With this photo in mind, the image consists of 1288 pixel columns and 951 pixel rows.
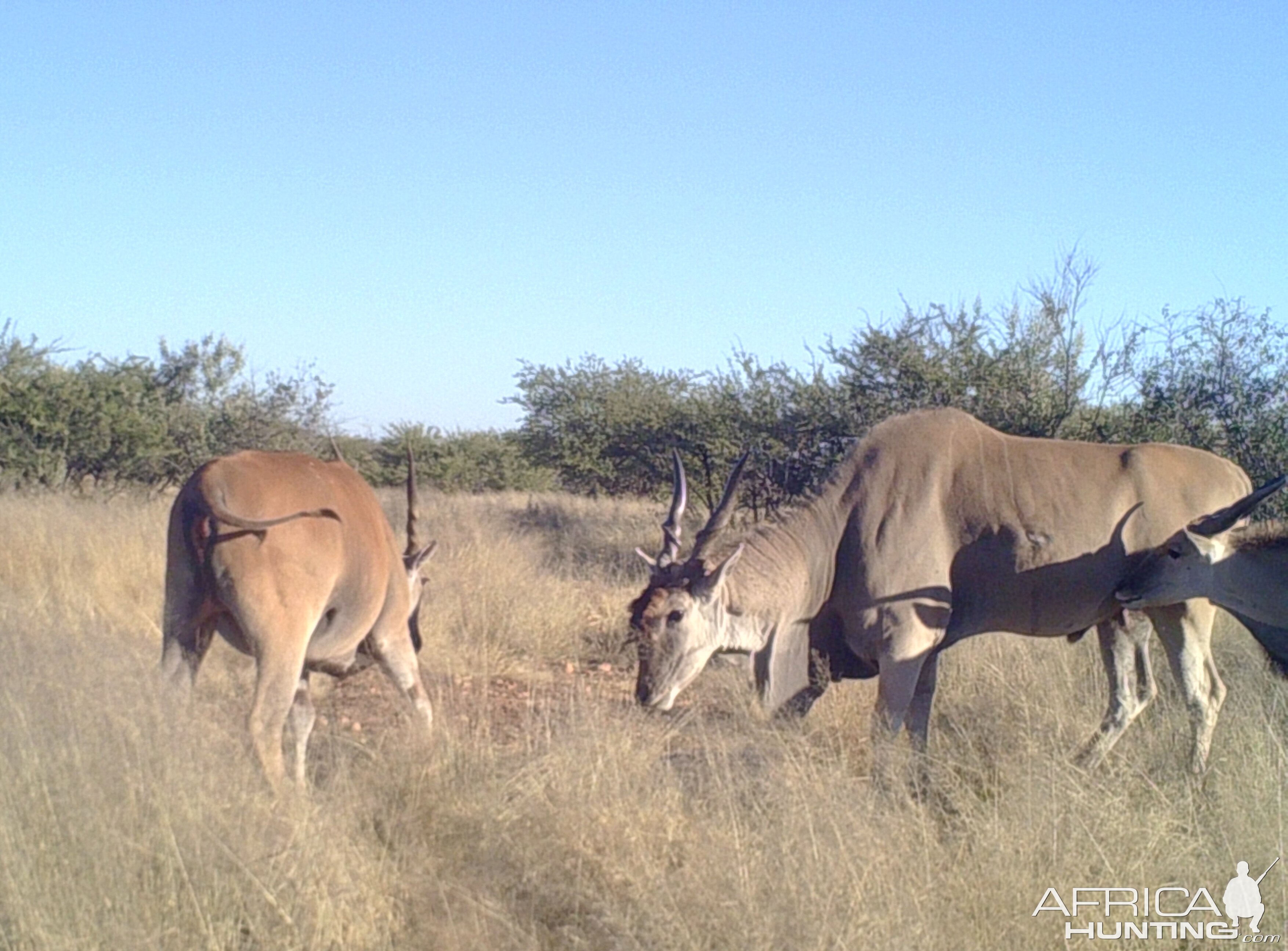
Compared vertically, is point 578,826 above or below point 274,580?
below

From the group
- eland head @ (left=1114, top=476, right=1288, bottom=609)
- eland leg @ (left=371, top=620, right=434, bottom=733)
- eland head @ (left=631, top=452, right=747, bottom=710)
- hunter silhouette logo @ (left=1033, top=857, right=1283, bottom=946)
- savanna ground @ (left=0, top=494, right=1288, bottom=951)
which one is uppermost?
eland head @ (left=1114, top=476, right=1288, bottom=609)

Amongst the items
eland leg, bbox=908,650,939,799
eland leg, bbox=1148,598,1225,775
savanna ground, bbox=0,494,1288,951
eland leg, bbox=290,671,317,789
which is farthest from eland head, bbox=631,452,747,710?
eland leg, bbox=1148,598,1225,775

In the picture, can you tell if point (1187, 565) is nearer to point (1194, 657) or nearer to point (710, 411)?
point (1194, 657)

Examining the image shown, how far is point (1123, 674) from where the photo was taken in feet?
23.0

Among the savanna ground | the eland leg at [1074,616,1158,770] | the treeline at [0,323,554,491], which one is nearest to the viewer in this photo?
the savanna ground

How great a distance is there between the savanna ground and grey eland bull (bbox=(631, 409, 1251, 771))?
351 millimetres

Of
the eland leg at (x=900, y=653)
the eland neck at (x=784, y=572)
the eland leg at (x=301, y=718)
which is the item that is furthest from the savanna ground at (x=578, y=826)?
the eland neck at (x=784, y=572)

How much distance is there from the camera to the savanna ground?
3.96m

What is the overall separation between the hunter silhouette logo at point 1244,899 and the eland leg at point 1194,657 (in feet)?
6.52

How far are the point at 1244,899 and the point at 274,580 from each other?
411cm

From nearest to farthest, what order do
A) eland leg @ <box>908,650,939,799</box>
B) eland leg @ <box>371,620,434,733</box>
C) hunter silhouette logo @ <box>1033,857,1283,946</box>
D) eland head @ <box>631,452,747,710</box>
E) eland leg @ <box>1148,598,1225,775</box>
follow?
hunter silhouette logo @ <box>1033,857,1283,946</box> → eland head @ <box>631,452,747,710</box> → eland leg @ <box>908,650,939,799</box> → eland leg @ <box>1148,598,1225,775</box> → eland leg @ <box>371,620,434,733</box>

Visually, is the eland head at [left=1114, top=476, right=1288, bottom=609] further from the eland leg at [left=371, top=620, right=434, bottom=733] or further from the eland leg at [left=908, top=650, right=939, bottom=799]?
the eland leg at [left=371, top=620, right=434, bottom=733]

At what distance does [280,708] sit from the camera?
5219 millimetres

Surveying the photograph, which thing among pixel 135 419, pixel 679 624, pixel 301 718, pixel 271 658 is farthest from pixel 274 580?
pixel 135 419
